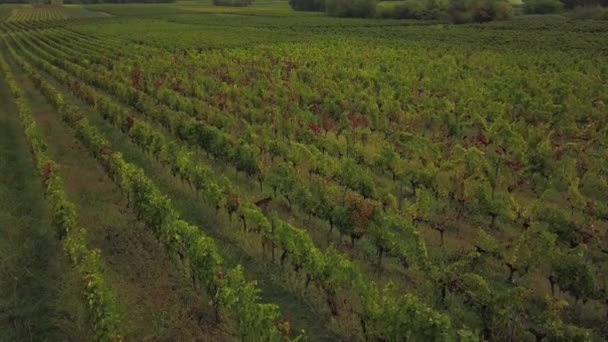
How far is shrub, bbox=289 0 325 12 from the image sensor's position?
461 feet

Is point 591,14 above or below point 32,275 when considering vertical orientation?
above

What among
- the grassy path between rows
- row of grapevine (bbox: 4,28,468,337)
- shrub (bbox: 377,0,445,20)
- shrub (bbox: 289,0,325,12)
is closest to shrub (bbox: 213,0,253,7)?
shrub (bbox: 289,0,325,12)

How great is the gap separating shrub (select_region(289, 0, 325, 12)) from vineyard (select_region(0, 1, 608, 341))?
105167mm

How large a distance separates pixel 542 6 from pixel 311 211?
104 m

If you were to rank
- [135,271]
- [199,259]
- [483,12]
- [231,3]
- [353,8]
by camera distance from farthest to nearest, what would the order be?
[231,3]
[353,8]
[483,12]
[135,271]
[199,259]

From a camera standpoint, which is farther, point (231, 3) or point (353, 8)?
point (231, 3)

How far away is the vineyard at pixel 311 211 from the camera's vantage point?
12984 mm

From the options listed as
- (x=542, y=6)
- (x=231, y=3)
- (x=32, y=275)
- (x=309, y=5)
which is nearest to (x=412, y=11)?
(x=542, y=6)

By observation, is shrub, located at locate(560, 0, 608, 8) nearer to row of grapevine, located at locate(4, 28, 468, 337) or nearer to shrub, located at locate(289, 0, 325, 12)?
shrub, located at locate(289, 0, 325, 12)

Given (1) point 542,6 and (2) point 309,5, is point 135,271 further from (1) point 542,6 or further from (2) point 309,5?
(2) point 309,5

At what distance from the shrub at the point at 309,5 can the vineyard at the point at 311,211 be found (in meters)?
105

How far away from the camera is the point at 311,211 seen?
704 inches

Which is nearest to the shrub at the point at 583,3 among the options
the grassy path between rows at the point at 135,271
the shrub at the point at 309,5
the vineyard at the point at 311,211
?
the shrub at the point at 309,5

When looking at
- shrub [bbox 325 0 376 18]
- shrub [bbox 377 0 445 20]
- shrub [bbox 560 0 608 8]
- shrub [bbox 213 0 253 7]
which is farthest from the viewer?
shrub [bbox 213 0 253 7]
